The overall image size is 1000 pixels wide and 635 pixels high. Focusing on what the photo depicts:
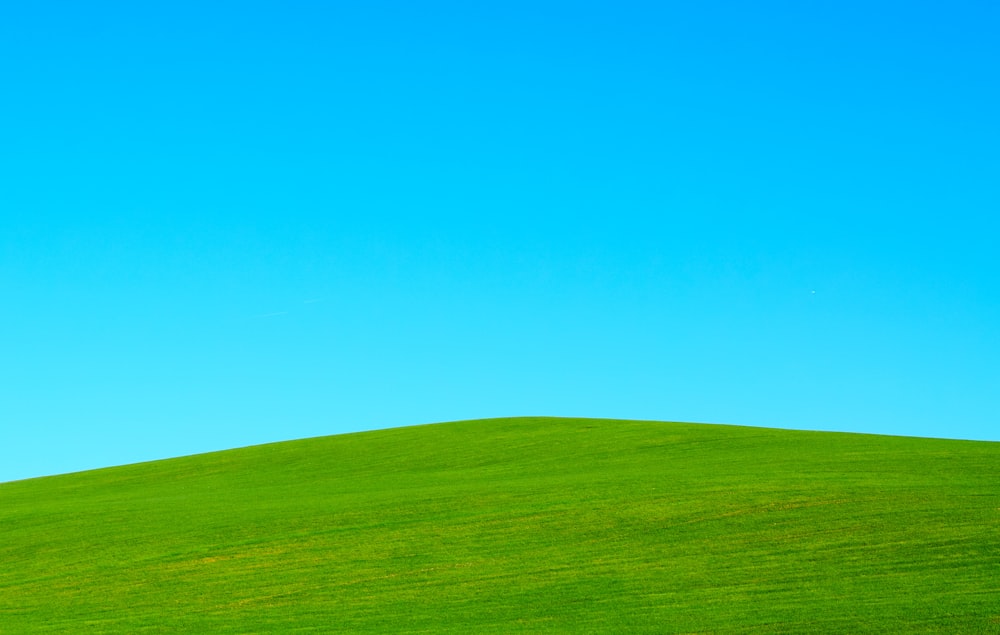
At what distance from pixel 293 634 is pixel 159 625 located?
Answer: 2.14 meters

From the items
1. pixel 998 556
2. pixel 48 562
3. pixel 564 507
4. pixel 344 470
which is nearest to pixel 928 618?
pixel 998 556

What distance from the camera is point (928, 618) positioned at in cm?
1083

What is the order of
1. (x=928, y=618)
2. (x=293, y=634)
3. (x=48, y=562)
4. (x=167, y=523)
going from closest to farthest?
(x=928, y=618) < (x=293, y=634) < (x=48, y=562) < (x=167, y=523)

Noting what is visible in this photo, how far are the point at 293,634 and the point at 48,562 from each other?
8.46 meters

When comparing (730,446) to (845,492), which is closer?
(845,492)

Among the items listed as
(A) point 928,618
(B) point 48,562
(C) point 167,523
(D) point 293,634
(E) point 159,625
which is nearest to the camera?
(A) point 928,618

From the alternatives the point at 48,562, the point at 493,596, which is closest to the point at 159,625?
the point at 493,596

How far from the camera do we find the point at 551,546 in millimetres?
16031

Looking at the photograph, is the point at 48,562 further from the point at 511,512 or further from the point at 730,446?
the point at 730,446

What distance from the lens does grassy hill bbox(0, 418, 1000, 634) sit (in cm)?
1227

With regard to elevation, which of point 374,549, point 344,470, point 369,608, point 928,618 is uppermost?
point 344,470

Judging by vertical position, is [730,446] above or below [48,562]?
above

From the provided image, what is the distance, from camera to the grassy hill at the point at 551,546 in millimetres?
12266

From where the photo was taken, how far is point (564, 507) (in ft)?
61.3
